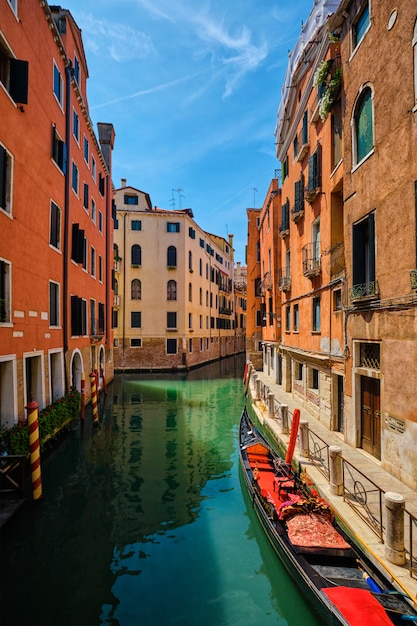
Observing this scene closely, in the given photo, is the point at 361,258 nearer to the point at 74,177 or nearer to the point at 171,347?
the point at 74,177

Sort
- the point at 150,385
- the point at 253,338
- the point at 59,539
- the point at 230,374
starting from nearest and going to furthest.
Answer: the point at 59,539
the point at 150,385
the point at 253,338
the point at 230,374

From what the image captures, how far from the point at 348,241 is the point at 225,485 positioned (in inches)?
277

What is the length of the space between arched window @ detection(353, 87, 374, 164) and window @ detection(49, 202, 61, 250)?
9366 millimetres

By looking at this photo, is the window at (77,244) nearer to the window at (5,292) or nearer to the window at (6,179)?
the window at (6,179)

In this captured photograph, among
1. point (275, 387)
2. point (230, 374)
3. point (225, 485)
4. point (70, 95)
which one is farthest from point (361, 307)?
point (230, 374)

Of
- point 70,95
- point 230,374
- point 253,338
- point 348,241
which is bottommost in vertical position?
point 230,374

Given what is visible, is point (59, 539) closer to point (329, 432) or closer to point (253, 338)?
point (329, 432)

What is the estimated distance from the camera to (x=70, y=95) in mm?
14211

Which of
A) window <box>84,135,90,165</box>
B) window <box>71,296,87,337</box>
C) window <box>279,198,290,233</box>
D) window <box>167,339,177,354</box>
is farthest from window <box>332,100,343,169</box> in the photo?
window <box>167,339,177,354</box>

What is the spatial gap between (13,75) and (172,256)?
24258mm

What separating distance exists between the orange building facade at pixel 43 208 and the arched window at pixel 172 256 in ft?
46.8

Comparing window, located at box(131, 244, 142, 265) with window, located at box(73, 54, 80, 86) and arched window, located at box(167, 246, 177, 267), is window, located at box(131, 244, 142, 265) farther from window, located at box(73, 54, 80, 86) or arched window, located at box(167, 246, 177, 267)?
window, located at box(73, 54, 80, 86)

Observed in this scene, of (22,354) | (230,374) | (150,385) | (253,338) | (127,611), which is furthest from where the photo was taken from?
(230,374)

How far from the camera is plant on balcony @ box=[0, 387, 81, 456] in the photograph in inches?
320
